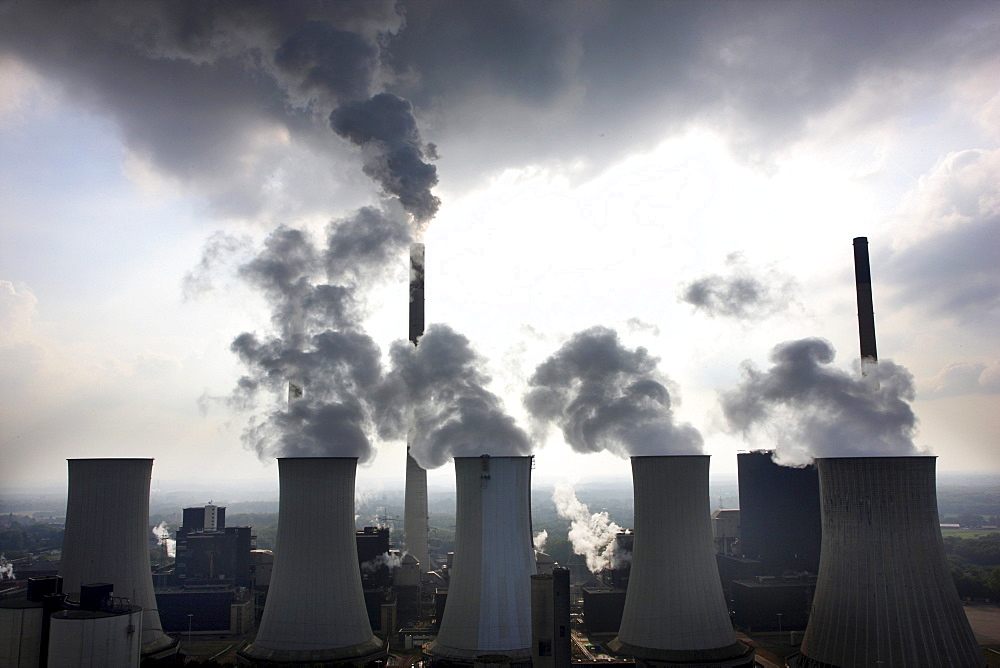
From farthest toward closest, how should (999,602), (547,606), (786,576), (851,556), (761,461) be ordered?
(761,461) < (999,602) < (786,576) < (851,556) < (547,606)

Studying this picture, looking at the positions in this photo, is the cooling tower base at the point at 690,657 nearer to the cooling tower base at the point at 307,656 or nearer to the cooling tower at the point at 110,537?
the cooling tower base at the point at 307,656

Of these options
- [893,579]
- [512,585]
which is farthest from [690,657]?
[893,579]

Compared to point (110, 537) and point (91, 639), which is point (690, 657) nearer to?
point (91, 639)

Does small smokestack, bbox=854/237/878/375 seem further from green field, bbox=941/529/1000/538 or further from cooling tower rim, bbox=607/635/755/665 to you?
green field, bbox=941/529/1000/538

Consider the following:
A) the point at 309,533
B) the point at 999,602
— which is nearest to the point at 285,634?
the point at 309,533

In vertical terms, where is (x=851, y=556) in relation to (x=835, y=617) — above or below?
above

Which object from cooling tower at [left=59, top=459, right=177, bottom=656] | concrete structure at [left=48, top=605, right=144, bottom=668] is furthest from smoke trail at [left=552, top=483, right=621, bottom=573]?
concrete structure at [left=48, top=605, right=144, bottom=668]

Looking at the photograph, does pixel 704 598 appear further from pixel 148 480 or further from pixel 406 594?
pixel 148 480

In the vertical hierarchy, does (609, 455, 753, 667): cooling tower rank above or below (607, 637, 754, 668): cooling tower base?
above
